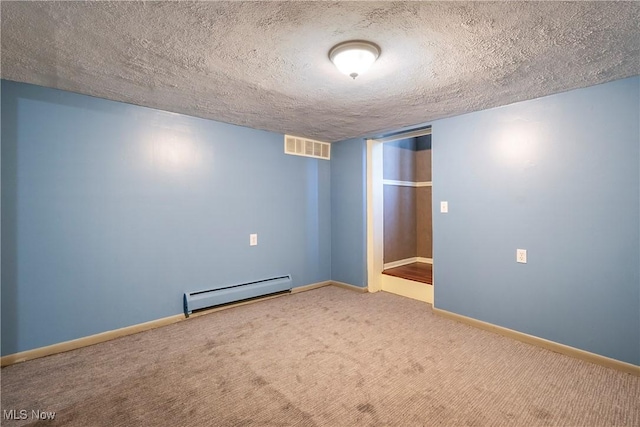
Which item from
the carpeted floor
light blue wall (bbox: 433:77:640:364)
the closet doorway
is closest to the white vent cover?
the closet doorway

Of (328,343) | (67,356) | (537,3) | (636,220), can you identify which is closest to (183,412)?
(328,343)

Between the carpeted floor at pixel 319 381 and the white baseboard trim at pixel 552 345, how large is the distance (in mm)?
73

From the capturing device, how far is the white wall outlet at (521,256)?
2.65 meters

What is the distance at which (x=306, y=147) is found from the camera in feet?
14.0

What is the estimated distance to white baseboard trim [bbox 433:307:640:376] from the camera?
2.14 m

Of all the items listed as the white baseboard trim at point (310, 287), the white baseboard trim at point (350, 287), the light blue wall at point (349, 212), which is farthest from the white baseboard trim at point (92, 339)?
the light blue wall at point (349, 212)

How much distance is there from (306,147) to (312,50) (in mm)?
2440

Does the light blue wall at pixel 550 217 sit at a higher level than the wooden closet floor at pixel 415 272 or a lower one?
higher

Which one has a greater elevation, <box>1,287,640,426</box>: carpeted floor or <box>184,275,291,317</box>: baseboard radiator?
<box>184,275,291,317</box>: baseboard radiator

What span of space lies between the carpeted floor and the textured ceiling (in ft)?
7.36

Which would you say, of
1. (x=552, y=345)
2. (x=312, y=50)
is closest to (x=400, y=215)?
(x=552, y=345)

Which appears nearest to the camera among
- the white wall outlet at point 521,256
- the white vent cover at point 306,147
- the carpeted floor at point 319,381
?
the carpeted floor at point 319,381

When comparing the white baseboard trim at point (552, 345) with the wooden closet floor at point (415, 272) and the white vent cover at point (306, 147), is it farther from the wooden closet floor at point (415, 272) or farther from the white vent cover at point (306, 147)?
the white vent cover at point (306, 147)

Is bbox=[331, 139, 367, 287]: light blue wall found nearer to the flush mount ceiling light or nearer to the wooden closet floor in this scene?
the wooden closet floor
